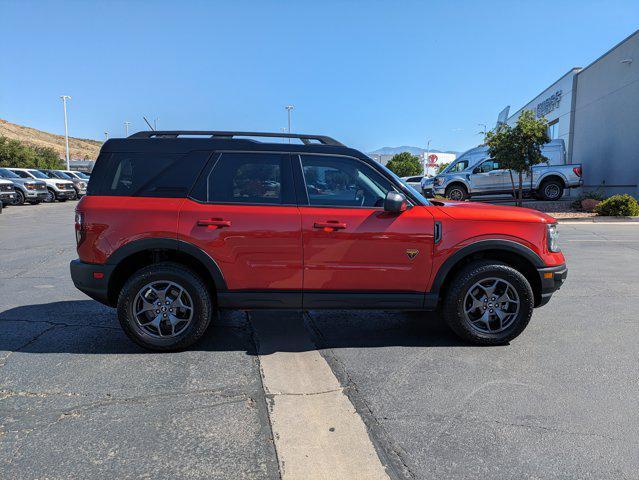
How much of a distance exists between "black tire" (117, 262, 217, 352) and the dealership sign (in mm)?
31930

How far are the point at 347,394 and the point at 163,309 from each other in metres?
1.79

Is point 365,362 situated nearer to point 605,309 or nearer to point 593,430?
point 593,430

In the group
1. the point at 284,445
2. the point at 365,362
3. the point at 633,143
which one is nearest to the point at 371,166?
the point at 365,362

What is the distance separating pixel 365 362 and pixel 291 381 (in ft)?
2.31

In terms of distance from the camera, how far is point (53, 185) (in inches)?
1054

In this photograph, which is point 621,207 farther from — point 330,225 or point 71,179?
point 71,179

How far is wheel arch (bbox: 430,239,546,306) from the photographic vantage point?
163 inches

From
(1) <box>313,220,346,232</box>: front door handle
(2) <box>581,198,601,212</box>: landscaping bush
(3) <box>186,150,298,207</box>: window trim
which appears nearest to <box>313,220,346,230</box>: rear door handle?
(1) <box>313,220,346,232</box>: front door handle

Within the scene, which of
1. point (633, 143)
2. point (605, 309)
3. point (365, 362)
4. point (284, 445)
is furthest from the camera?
point (633, 143)

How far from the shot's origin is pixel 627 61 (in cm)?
2017

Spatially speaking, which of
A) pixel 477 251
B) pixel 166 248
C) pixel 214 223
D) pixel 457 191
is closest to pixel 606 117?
pixel 457 191

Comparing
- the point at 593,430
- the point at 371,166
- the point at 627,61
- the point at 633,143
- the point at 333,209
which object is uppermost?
the point at 627,61

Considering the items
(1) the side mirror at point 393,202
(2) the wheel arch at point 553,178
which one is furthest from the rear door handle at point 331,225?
(2) the wheel arch at point 553,178

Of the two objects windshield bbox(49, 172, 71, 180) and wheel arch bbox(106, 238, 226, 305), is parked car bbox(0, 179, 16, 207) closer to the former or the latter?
windshield bbox(49, 172, 71, 180)
